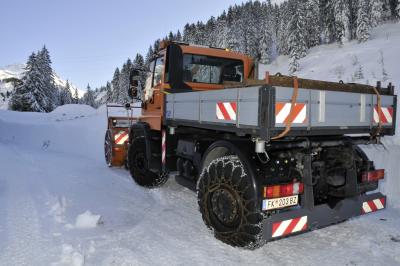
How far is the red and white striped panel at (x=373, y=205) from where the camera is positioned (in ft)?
15.7

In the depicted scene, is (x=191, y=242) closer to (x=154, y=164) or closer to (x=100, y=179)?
(x=154, y=164)

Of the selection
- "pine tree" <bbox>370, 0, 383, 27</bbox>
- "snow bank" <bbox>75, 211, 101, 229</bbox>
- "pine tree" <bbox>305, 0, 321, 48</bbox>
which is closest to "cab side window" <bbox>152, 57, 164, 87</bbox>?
"snow bank" <bbox>75, 211, 101, 229</bbox>

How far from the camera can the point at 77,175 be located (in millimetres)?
8695

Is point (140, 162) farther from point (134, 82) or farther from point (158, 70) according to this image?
point (158, 70)

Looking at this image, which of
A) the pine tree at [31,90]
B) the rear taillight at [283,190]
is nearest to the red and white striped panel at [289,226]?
the rear taillight at [283,190]

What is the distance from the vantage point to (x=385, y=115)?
4.99 m

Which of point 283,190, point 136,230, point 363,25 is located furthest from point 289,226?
point 363,25

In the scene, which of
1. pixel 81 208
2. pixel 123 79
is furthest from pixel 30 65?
pixel 81 208

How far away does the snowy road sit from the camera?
4.06m

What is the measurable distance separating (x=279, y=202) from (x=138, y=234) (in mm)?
2047

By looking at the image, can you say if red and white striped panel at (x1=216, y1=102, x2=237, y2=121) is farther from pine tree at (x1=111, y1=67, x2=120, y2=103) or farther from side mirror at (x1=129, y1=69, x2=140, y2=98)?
pine tree at (x1=111, y1=67, x2=120, y2=103)

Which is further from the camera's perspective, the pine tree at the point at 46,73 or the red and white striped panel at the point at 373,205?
the pine tree at the point at 46,73

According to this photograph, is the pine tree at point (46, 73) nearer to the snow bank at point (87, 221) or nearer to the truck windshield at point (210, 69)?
the truck windshield at point (210, 69)

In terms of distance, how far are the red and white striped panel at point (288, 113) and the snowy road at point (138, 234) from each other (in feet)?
5.54
